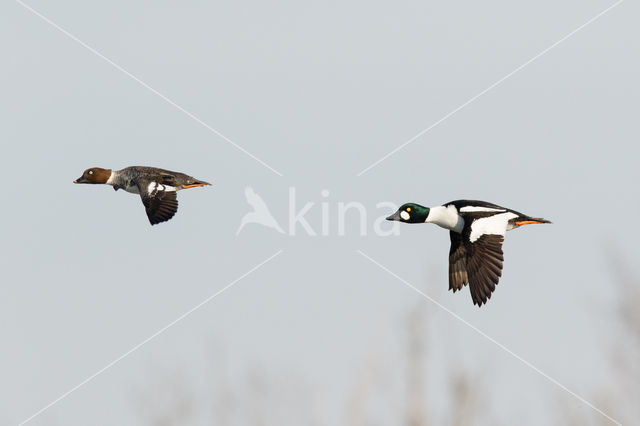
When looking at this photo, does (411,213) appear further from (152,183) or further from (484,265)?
(152,183)

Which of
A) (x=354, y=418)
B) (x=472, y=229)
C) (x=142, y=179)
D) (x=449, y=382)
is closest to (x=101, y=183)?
(x=142, y=179)

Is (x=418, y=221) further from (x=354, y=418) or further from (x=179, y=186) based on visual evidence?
(x=354, y=418)

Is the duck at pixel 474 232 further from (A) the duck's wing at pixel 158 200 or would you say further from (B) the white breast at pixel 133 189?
(B) the white breast at pixel 133 189

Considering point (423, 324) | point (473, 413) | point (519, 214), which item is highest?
point (519, 214)

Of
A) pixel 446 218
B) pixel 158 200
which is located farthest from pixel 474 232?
pixel 158 200

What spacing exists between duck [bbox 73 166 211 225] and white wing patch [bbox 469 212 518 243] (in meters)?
4.57

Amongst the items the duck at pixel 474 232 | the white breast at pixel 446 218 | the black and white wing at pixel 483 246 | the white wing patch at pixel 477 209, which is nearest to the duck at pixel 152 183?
the duck at pixel 474 232

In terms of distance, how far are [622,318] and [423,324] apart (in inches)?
262

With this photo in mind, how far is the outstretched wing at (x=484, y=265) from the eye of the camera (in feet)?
43.9

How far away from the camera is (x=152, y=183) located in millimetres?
16453

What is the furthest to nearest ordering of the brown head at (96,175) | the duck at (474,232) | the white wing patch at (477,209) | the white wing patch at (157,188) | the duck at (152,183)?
the brown head at (96,175), the white wing patch at (157,188), the duck at (152,183), the white wing patch at (477,209), the duck at (474,232)

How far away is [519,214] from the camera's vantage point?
579 inches

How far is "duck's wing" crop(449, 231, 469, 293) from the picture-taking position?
616 inches

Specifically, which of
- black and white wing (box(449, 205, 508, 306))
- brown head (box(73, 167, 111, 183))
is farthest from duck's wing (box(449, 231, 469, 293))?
brown head (box(73, 167, 111, 183))
